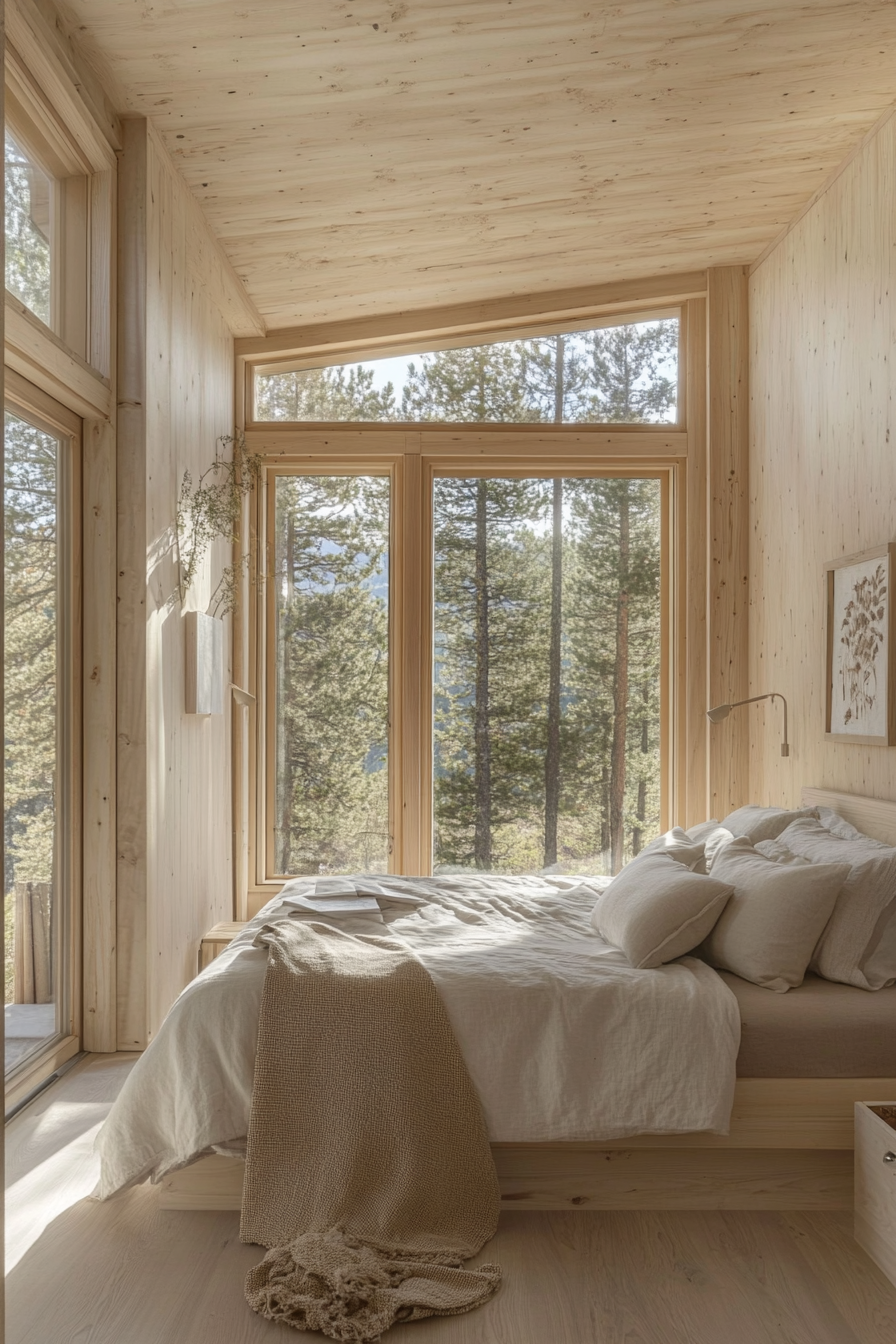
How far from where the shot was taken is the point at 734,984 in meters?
2.71

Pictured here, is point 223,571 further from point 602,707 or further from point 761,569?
point 761,569

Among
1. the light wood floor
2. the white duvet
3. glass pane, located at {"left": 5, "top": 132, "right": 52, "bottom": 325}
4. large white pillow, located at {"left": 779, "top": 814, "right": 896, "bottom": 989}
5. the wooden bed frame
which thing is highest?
glass pane, located at {"left": 5, "top": 132, "right": 52, "bottom": 325}

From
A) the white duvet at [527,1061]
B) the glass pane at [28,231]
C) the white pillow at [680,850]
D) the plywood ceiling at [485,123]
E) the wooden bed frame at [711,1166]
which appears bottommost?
the wooden bed frame at [711,1166]

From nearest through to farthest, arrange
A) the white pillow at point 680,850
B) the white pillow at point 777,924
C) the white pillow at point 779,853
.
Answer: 1. the white pillow at point 777,924
2. the white pillow at point 779,853
3. the white pillow at point 680,850

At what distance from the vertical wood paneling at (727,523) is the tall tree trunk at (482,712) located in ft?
3.54

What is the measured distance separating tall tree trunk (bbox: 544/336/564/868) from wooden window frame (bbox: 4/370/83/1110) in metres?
2.40

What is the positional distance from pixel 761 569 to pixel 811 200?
1568 mm

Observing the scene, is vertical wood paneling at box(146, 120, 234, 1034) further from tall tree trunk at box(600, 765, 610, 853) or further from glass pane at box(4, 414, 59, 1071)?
tall tree trunk at box(600, 765, 610, 853)

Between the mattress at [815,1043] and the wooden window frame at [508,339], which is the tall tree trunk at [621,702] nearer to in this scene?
the wooden window frame at [508,339]

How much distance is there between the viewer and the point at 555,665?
5.18 metres

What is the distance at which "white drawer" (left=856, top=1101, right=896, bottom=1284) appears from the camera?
222 centimetres

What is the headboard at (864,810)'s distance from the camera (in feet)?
10.9

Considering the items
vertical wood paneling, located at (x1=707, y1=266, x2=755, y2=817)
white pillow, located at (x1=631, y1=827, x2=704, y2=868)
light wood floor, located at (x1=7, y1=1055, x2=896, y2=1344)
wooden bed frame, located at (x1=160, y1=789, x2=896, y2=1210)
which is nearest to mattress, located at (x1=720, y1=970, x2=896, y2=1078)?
wooden bed frame, located at (x1=160, y1=789, x2=896, y2=1210)

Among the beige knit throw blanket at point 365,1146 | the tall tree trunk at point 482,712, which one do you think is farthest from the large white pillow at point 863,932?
the tall tree trunk at point 482,712
